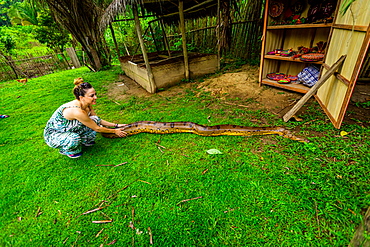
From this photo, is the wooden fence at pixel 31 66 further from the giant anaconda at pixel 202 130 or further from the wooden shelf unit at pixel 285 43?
the wooden shelf unit at pixel 285 43

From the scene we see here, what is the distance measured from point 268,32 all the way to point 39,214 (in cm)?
593

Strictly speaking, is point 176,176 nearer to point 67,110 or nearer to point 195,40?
point 67,110

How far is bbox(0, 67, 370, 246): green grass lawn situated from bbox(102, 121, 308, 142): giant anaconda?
11 centimetres

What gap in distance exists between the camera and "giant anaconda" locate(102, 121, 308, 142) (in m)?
2.94

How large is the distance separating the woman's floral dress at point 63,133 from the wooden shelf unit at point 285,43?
467 centimetres

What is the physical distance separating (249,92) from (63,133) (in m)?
4.43

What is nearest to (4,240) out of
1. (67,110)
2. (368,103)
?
(67,110)

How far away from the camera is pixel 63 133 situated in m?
2.87

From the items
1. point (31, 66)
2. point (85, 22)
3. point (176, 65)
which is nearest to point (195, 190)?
point (176, 65)

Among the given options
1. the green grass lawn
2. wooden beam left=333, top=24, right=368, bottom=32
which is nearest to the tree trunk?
the green grass lawn

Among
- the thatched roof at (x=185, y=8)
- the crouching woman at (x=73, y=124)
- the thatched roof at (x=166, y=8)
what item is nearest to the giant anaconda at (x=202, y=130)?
the crouching woman at (x=73, y=124)

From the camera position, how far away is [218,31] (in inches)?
216

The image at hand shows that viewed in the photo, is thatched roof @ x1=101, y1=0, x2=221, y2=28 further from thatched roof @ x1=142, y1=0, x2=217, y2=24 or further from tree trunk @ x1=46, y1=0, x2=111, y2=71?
tree trunk @ x1=46, y1=0, x2=111, y2=71

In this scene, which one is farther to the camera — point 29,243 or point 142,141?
point 142,141
